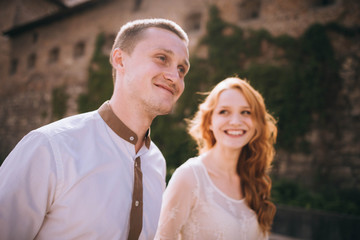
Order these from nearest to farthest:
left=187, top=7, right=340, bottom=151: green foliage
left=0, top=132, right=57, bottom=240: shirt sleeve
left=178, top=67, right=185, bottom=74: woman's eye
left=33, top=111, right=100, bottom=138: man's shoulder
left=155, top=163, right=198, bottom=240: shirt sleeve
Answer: left=0, top=132, right=57, bottom=240: shirt sleeve → left=33, top=111, right=100, bottom=138: man's shoulder → left=178, top=67, right=185, bottom=74: woman's eye → left=155, top=163, right=198, bottom=240: shirt sleeve → left=187, top=7, right=340, bottom=151: green foliage

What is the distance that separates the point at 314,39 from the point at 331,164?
3882mm

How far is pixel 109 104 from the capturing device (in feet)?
4.82

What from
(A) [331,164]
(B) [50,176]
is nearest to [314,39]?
(A) [331,164]

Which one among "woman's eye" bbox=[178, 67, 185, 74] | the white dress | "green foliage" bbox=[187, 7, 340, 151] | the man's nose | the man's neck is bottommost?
the white dress

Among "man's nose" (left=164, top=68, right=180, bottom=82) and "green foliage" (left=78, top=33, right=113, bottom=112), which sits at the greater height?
"green foliage" (left=78, top=33, right=113, bottom=112)

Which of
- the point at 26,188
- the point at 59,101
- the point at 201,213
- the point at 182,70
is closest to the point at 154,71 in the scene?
the point at 182,70

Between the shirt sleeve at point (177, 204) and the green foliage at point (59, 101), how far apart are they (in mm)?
13503

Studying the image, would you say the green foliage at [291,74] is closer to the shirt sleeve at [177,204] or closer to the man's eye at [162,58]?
the shirt sleeve at [177,204]

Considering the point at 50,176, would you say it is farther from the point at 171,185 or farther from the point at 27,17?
the point at 27,17

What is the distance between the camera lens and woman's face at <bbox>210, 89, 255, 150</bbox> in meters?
2.14

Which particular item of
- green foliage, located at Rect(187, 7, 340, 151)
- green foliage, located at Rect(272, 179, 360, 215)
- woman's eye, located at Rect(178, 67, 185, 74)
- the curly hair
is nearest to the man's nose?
woman's eye, located at Rect(178, 67, 185, 74)

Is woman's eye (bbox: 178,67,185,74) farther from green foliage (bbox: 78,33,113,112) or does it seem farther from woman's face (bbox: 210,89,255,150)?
green foliage (bbox: 78,33,113,112)

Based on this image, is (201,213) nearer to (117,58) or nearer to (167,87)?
(167,87)

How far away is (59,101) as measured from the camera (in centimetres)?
1416
